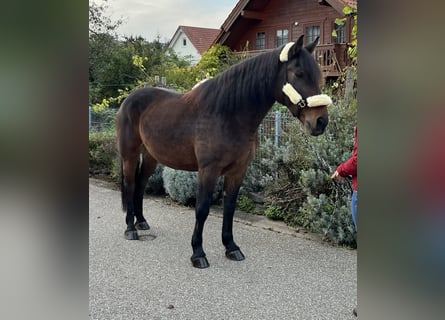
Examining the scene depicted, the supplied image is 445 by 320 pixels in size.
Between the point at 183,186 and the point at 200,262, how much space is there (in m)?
2.40

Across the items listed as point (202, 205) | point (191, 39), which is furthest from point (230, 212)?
point (191, 39)

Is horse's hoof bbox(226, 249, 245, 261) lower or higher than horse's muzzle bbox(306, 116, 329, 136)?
lower

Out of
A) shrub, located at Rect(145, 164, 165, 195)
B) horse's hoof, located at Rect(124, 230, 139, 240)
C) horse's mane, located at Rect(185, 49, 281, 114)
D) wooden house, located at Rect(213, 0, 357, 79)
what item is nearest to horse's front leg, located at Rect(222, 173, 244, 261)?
horse's mane, located at Rect(185, 49, 281, 114)

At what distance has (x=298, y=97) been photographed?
316 centimetres

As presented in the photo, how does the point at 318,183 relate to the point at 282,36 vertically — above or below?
below

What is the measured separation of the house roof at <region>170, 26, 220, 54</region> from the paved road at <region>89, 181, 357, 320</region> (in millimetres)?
23117

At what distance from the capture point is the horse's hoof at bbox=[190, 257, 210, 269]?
11.7ft

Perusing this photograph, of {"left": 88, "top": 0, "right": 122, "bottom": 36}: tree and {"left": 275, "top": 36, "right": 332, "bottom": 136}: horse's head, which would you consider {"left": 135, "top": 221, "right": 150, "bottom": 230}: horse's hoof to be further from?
{"left": 88, "top": 0, "right": 122, "bottom": 36}: tree

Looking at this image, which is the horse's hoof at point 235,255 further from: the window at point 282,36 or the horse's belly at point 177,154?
the window at point 282,36

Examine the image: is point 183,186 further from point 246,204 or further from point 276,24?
point 276,24

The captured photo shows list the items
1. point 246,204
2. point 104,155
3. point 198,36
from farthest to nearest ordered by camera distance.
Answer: point 198,36, point 104,155, point 246,204
